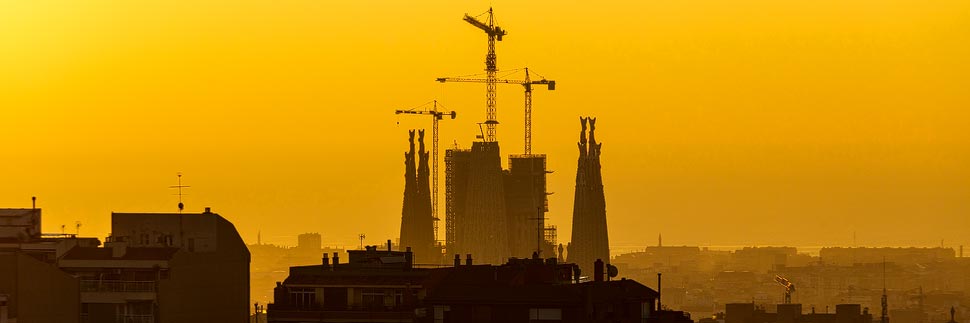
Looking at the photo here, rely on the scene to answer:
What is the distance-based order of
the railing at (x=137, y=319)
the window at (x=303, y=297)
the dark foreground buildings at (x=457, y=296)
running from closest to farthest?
the dark foreground buildings at (x=457, y=296)
the window at (x=303, y=297)
the railing at (x=137, y=319)

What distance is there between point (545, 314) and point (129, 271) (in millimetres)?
20502

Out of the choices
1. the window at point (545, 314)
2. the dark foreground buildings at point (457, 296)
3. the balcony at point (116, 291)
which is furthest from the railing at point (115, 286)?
the window at point (545, 314)

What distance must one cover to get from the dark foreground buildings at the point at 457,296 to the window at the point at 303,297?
0.03m

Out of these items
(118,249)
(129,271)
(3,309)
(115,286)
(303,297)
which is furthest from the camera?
(118,249)

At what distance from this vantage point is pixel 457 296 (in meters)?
73.8

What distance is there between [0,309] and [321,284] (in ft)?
31.7

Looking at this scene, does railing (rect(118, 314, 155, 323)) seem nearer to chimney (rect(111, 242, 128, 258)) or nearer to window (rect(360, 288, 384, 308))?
chimney (rect(111, 242, 128, 258))

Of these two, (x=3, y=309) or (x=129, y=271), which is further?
(x=129, y=271)

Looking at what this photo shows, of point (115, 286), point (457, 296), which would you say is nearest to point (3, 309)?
point (115, 286)

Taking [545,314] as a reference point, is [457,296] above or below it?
above

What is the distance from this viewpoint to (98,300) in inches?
3430

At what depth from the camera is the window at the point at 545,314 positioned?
73688mm

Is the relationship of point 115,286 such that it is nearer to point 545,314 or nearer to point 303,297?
point 303,297

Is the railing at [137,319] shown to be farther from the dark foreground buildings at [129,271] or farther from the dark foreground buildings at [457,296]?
the dark foreground buildings at [457,296]
